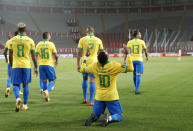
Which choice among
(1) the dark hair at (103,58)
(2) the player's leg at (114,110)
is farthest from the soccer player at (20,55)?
(2) the player's leg at (114,110)

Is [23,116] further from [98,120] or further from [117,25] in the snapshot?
[117,25]

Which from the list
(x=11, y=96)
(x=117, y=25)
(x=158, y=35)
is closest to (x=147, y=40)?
(x=158, y=35)

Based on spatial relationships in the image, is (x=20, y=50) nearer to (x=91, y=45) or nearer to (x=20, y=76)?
(x=20, y=76)

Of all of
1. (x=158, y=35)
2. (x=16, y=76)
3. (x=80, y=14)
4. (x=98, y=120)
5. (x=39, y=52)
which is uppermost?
(x=80, y=14)

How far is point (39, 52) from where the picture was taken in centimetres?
985

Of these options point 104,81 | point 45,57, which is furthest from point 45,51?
point 104,81

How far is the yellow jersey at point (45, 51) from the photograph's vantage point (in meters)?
9.73

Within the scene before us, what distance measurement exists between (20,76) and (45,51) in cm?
191

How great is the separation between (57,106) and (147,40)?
5163 centimetres

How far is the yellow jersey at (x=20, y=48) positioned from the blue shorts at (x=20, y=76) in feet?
0.36

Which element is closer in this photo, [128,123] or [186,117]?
[128,123]

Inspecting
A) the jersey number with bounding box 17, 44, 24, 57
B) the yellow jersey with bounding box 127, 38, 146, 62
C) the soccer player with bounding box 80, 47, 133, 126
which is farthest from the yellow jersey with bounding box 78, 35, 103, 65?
the yellow jersey with bounding box 127, 38, 146, 62

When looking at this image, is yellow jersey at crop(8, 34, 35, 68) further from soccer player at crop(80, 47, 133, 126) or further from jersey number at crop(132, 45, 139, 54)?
jersey number at crop(132, 45, 139, 54)

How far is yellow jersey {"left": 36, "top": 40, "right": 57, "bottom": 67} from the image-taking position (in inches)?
383
